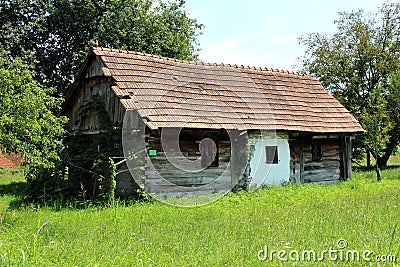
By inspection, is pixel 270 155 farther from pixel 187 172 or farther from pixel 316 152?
pixel 187 172

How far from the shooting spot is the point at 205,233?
24.8 ft

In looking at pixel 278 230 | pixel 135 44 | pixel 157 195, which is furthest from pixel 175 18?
pixel 278 230

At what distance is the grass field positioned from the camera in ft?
19.2

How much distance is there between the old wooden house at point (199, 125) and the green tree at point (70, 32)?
515 centimetres

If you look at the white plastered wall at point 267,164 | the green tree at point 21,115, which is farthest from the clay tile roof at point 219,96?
the green tree at point 21,115

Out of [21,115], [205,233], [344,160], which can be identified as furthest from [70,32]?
[205,233]

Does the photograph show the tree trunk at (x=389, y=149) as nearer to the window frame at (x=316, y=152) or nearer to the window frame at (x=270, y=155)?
the window frame at (x=316, y=152)

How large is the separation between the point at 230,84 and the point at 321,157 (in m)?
4.82

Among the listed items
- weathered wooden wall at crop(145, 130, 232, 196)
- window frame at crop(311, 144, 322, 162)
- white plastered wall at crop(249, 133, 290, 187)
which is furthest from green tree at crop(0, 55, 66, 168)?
window frame at crop(311, 144, 322, 162)

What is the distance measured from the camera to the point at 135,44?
68.1 ft

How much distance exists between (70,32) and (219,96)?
917 cm

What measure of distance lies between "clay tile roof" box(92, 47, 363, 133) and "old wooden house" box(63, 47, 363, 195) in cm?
4

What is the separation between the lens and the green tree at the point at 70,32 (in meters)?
18.6

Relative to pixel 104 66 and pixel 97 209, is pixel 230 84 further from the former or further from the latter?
pixel 97 209
